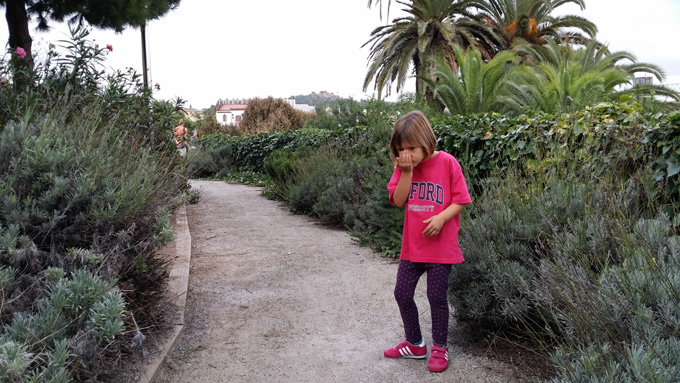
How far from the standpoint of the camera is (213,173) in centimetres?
2116

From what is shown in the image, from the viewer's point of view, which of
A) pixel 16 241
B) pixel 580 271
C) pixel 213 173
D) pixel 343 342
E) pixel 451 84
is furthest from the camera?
pixel 213 173

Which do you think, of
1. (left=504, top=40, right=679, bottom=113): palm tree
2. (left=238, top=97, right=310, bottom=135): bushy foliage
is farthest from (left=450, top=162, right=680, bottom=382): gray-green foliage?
(left=238, top=97, right=310, bottom=135): bushy foliage

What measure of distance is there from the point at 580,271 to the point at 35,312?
2.59m

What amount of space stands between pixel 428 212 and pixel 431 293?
48cm

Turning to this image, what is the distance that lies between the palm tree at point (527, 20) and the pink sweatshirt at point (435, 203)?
21978mm

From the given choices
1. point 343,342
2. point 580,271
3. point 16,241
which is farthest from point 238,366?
point 580,271

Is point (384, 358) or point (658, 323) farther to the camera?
point (384, 358)

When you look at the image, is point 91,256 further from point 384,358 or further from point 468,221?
point 468,221

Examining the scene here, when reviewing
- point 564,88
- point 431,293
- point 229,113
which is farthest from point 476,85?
point 229,113

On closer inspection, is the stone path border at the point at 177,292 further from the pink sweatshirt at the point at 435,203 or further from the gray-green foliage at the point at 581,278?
the gray-green foliage at the point at 581,278

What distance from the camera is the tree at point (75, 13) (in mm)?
7531

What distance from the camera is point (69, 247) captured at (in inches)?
126

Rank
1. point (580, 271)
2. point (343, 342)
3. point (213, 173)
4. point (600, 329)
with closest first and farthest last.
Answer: point (600, 329)
point (580, 271)
point (343, 342)
point (213, 173)

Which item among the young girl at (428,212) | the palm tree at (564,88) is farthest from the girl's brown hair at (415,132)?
the palm tree at (564,88)
